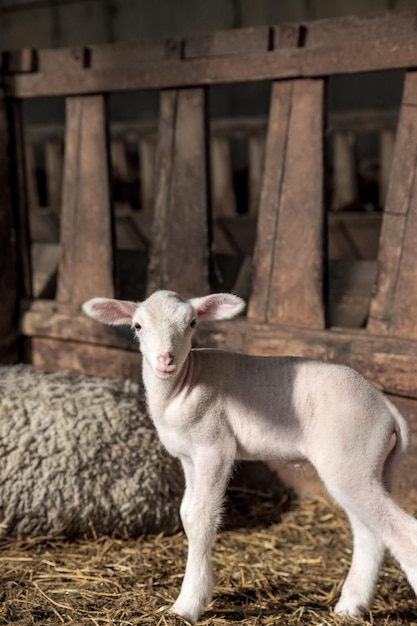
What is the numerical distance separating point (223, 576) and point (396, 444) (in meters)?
1.11

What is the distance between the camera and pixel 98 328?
16.8 ft

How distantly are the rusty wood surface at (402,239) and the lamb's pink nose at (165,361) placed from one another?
5.51ft

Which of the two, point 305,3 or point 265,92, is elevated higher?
point 305,3

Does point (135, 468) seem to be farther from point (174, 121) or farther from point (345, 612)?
point (174, 121)

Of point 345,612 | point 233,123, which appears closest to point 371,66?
point 345,612

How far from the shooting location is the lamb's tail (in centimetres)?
337

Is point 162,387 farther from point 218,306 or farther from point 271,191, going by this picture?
point 271,191

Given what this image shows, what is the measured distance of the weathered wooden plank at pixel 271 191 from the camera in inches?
178

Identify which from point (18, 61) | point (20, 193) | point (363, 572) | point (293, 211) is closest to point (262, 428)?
point (363, 572)

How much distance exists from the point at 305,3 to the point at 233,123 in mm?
2027

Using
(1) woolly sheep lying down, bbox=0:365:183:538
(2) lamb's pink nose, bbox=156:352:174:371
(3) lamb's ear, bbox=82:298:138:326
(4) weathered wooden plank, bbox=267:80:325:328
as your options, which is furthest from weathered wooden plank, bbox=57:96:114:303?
(2) lamb's pink nose, bbox=156:352:174:371

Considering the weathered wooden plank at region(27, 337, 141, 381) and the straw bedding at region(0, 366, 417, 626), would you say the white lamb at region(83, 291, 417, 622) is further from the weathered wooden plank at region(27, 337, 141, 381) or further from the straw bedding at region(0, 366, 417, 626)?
the weathered wooden plank at region(27, 337, 141, 381)

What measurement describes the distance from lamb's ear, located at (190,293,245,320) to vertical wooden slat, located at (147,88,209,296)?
149cm

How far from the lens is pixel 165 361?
3020 millimetres
